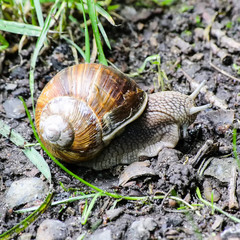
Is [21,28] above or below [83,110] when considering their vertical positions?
above

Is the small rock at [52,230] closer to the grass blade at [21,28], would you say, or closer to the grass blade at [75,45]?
the grass blade at [75,45]

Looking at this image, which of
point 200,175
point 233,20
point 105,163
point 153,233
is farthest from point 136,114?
point 233,20

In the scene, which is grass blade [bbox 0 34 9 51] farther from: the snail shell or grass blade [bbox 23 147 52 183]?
grass blade [bbox 23 147 52 183]

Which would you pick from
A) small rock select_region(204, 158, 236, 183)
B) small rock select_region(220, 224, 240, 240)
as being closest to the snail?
small rock select_region(204, 158, 236, 183)

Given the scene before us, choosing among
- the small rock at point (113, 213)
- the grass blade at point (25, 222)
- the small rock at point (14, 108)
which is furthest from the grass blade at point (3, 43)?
the small rock at point (113, 213)

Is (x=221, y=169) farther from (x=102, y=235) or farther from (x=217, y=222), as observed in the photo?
(x=102, y=235)

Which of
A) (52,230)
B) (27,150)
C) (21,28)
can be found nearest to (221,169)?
(52,230)
